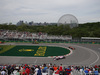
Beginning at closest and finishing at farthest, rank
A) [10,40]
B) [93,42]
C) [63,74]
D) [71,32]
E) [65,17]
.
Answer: [63,74] → [93,42] → [10,40] → [71,32] → [65,17]

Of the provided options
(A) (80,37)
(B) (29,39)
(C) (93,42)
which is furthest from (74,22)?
(B) (29,39)

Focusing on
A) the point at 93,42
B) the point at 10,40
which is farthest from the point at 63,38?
the point at 10,40

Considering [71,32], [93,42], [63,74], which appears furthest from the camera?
[71,32]

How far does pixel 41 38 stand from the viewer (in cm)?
5819

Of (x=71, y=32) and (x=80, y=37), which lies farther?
(x=71, y=32)

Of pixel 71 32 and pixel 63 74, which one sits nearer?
pixel 63 74

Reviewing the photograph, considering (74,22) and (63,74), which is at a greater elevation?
(74,22)

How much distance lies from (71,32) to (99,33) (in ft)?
51.6

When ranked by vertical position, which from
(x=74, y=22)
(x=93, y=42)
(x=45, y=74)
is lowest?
(x=93, y=42)

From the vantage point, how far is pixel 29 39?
57219 mm

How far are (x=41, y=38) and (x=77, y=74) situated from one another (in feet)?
158

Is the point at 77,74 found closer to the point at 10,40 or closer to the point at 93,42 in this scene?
the point at 93,42

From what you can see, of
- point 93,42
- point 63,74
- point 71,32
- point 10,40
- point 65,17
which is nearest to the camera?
point 63,74

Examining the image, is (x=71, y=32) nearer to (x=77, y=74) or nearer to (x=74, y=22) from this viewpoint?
(x=74, y=22)
